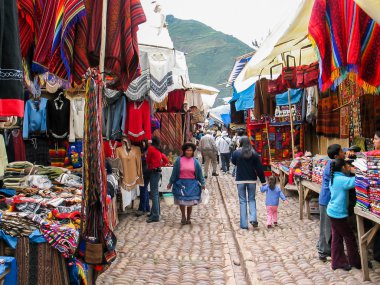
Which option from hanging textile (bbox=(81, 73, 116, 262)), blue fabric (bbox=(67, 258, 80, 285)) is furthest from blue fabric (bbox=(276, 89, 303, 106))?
hanging textile (bbox=(81, 73, 116, 262))

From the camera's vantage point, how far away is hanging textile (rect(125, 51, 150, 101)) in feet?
27.6

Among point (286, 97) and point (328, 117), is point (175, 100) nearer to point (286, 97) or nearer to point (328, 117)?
point (286, 97)

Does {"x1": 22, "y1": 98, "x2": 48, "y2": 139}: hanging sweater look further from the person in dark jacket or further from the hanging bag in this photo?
the hanging bag

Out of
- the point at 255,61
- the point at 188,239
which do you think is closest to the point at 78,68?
the point at 255,61

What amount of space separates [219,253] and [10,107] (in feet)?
16.8

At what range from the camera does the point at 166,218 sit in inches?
408

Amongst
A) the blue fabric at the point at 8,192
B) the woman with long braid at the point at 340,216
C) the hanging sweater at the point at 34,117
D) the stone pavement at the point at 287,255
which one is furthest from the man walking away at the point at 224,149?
the blue fabric at the point at 8,192

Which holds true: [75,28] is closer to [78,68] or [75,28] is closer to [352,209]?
[78,68]

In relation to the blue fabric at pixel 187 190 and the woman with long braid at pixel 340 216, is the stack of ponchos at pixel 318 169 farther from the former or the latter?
the woman with long braid at pixel 340 216

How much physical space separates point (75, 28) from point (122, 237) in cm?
486

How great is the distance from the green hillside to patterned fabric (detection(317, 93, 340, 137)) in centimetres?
8375

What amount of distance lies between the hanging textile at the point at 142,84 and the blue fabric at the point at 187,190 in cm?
202

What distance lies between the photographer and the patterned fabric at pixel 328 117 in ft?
35.9

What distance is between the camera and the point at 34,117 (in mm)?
8398
